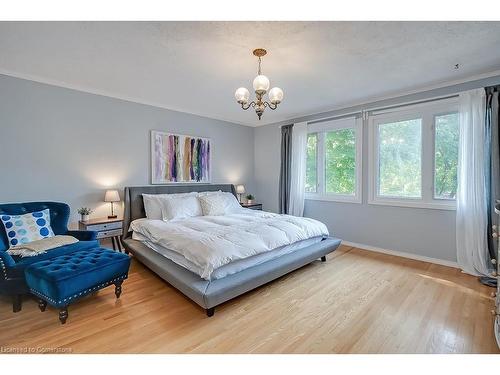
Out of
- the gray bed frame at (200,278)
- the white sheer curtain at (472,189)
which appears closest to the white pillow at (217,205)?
the gray bed frame at (200,278)

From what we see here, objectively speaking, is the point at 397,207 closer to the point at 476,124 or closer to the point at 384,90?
the point at 476,124

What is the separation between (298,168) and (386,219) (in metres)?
1.78

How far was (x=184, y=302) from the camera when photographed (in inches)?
Result: 94.9

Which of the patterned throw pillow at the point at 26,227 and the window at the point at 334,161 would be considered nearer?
the patterned throw pillow at the point at 26,227

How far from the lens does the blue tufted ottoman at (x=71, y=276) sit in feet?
6.44

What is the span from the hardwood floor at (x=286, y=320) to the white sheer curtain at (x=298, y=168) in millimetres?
2073

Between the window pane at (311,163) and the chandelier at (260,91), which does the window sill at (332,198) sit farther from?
the chandelier at (260,91)

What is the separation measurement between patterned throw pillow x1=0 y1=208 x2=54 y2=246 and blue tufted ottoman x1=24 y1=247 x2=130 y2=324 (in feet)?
2.03

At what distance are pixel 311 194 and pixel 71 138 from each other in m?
4.07

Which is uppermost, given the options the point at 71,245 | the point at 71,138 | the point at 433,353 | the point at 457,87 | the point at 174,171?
the point at 457,87

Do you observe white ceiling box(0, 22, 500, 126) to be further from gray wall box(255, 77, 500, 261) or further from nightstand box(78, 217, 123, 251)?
nightstand box(78, 217, 123, 251)

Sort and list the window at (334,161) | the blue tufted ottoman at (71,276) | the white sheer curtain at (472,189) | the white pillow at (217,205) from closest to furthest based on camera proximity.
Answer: the blue tufted ottoman at (71,276) < the white sheer curtain at (472,189) < the white pillow at (217,205) < the window at (334,161)

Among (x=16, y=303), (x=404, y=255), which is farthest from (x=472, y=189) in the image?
(x=16, y=303)
